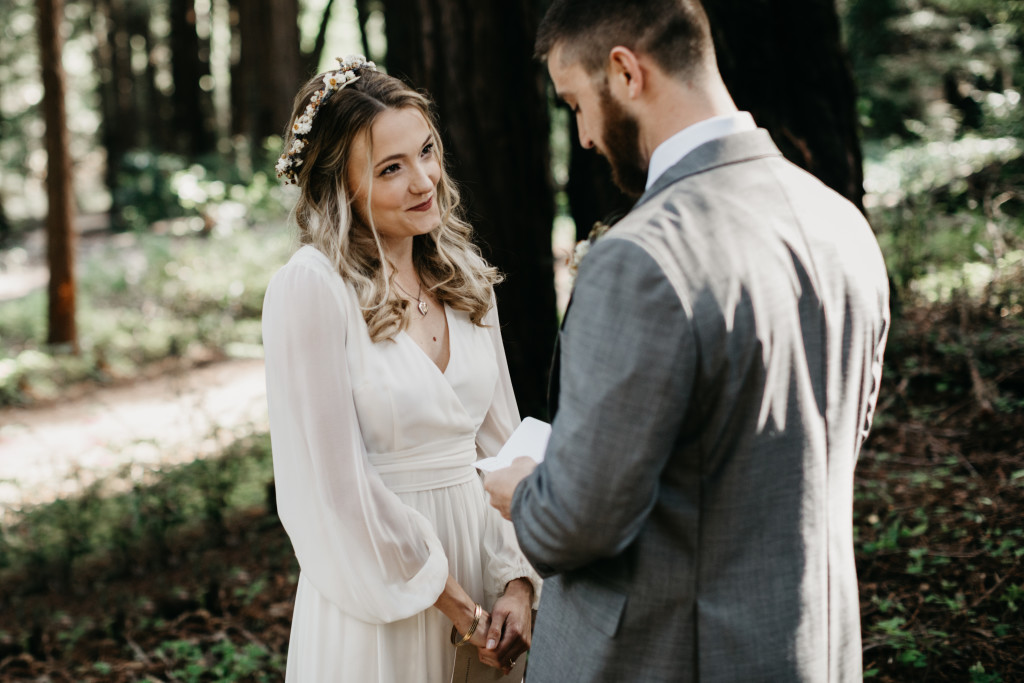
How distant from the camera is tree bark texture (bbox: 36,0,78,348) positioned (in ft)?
34.9

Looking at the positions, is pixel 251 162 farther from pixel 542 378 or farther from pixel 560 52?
pixel 560 52

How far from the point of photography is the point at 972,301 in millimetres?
6051

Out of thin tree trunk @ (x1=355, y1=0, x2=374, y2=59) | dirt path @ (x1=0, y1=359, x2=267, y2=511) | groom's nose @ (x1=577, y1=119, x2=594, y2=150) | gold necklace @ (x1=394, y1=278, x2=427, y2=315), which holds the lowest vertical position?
dirt path @ (x1=0, y1=359, x2=267, y2=511)

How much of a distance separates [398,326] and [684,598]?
1118 millimetres

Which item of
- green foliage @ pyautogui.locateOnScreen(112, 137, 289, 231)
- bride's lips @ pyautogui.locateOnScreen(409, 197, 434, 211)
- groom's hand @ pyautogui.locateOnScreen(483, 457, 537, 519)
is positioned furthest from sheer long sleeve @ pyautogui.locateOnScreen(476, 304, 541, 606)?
green foliage @ pyautogui.locateOnScreen(112, 137, 289, 231)

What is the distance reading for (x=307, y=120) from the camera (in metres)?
2.46

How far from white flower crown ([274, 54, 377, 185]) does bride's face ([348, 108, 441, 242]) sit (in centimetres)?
16

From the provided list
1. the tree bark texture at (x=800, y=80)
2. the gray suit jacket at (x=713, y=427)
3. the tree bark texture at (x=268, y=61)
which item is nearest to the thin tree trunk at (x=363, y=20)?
the tree bark texture at (x=800, y=80)

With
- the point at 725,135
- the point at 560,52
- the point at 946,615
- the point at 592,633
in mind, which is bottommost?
the point at 946,615

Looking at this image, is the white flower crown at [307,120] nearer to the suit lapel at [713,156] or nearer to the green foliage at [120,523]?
the suit lapel at [713,156]

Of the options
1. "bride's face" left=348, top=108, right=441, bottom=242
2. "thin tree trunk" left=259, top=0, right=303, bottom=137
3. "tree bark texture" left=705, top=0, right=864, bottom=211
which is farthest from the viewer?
"thin tree trunk" left=259, top=0, right=303, bottom=137

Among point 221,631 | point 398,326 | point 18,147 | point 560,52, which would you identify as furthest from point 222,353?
point 18,147

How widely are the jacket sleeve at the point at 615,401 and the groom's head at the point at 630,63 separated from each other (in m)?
0.32

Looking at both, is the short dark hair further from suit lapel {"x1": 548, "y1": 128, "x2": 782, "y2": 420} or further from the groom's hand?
the groom's hand
